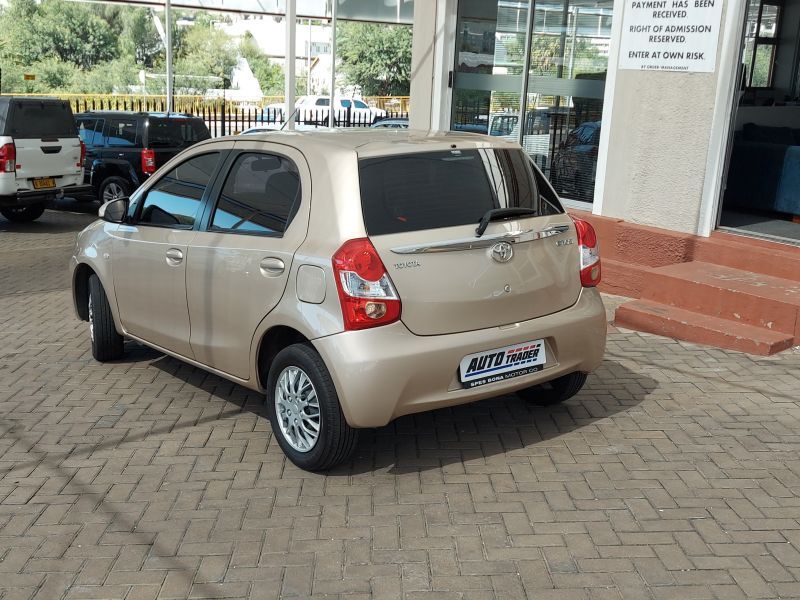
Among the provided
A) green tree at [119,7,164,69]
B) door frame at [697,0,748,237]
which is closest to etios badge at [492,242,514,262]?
door frame at [697,0,748,237]

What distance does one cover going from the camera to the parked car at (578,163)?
31.9ft

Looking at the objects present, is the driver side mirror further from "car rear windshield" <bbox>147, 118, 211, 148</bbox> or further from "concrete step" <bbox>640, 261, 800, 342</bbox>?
"car rear windshield" <bbox>147, 118, 211, 148</bbox>

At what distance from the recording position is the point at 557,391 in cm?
561

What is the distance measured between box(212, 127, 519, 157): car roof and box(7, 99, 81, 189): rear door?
873 centimetres

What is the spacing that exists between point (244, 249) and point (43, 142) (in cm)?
944

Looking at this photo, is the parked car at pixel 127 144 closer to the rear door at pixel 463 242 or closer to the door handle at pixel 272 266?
the door handle at pixel 272 266

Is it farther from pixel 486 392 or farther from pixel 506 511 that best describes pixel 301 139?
pixel 506 511

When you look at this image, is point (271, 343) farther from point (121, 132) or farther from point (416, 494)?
point (121, 132)

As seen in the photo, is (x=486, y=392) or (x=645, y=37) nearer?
(x=486, y=392)

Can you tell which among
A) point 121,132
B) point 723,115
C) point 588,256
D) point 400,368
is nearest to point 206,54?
point 121,132

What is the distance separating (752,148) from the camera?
10422 mm

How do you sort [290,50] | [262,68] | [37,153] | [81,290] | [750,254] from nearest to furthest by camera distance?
[81,290]
[750,254]
[290,50]
[37,153]
[262,68]

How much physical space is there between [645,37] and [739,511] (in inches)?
224

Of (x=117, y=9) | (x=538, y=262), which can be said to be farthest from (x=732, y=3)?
(x=117, y=9)
